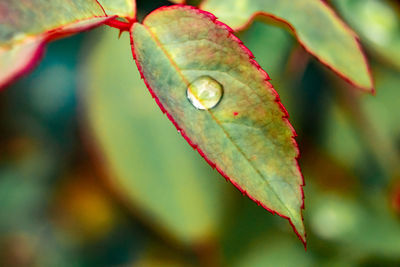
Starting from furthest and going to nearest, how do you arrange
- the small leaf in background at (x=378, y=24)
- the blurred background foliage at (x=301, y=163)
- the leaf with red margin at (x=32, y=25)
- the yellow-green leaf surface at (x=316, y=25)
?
the blurred background foliage at (x=301, y=163), the small leaf in background at (x=378, y=24), the yellow-green leaf surface at (x=316, y=25), the leaf with red margin at (x=32, y=25)

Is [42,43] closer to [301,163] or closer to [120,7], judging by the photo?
[120,7]

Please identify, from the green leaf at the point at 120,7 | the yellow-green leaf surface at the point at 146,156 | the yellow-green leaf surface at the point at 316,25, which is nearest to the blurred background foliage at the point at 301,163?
the yellow-green leaf surface at the point at 146,156

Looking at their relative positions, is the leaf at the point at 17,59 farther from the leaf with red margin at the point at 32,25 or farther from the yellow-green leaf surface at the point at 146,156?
the yellow-green leaf surface at the point at 146,156

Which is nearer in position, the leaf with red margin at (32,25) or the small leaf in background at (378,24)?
the leaf with red margin at (32,25)

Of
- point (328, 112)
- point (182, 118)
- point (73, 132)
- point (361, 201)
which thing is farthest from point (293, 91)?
point (182, 118)

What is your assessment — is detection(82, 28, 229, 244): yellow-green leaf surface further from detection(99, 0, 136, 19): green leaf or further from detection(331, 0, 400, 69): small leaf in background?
detection(99, 0, 136, 19): green leaf

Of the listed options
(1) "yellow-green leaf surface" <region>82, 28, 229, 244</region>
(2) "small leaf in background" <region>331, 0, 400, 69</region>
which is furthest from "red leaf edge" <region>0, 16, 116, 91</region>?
(1) "yellow-green leaf surface" <region>82, 28, 229, 244</region>
